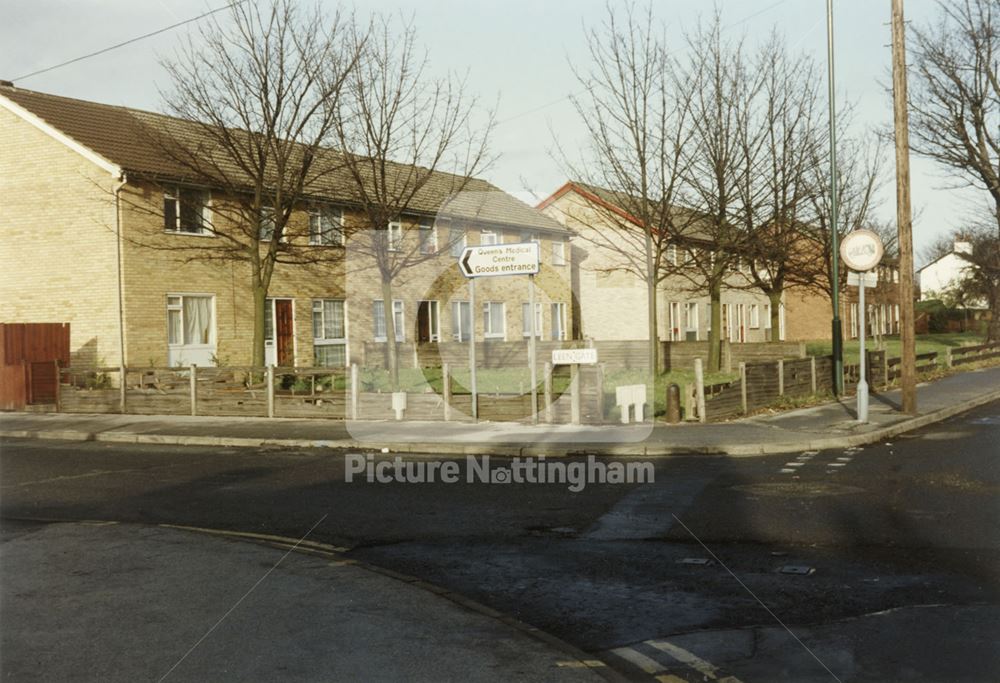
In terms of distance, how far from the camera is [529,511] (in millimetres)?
10273

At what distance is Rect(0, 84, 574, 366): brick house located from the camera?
25.8 m

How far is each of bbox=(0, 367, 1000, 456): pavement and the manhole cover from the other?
9.57 feet

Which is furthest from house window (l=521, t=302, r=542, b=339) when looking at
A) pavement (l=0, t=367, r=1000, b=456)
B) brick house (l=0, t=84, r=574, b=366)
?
pavement (l=0, t=367, r=1000, b=456)

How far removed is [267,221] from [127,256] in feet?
12.9

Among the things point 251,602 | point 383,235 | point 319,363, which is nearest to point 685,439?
point 251,602

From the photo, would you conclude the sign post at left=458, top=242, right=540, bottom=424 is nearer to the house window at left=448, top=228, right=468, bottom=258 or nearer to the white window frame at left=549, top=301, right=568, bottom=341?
the house window at left=448, top=228, right=468, bottom=258

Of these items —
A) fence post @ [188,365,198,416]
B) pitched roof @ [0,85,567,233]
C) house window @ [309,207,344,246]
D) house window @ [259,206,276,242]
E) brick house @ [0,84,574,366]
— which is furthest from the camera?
house window @ [309,207,344,246]

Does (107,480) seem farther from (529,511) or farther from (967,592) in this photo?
(967,592)

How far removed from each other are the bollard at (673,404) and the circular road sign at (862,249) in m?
3.80

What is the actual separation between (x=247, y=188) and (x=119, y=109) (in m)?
6.95

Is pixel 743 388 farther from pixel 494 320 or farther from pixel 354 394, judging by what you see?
pixel 494 320

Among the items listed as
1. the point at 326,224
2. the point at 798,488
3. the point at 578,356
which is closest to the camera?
the point at 798,488

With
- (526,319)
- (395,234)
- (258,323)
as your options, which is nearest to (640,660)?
(258,323)

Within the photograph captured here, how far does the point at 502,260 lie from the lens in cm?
1722
